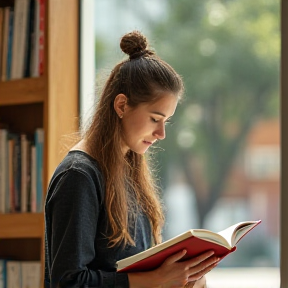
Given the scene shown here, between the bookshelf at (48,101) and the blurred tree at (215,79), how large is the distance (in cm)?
47

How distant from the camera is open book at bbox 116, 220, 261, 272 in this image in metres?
1.40

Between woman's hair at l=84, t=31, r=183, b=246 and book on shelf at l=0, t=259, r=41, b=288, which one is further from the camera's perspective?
book on shelf at l=0, t=259, r=41, b=288

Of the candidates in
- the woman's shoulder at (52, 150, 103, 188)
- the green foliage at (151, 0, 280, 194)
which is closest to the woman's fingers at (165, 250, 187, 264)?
the woman's shoulder at (52, 150, 103, 188)

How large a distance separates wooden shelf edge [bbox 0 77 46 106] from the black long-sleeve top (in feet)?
2.61

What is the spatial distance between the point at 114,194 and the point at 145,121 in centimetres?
20

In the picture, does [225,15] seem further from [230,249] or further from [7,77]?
[230,249]

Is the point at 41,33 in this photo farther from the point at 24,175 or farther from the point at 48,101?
the point at 24,175

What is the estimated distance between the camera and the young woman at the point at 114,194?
145 cm

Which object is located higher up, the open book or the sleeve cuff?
the open book

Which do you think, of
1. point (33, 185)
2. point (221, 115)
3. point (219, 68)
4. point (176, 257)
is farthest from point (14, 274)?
point (221, 115)

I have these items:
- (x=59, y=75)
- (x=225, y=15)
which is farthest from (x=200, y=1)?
(x=59, y=75)

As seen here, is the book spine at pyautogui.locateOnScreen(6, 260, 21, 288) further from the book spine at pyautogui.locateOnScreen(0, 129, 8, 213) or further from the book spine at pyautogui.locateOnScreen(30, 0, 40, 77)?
the book spine at pyautogui.locateOnScreen(30, 0, 40, 77)

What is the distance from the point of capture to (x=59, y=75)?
234cm

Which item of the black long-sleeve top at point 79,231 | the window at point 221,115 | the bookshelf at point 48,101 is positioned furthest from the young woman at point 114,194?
the window at point 221,115
